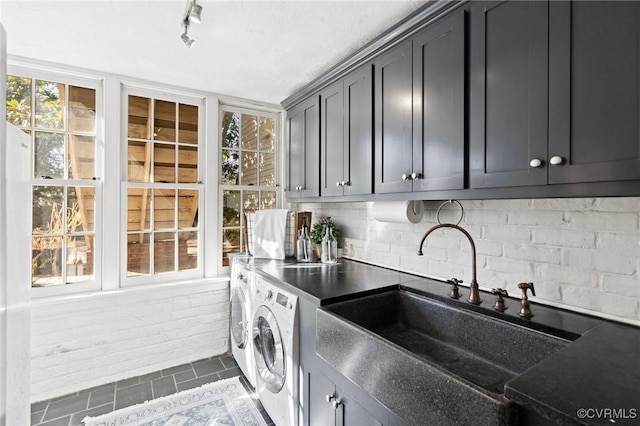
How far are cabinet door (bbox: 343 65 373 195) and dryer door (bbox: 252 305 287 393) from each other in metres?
1.02

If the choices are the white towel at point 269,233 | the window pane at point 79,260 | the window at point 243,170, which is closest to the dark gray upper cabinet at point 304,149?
the white towel at point 269,233

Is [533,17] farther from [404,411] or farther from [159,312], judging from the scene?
[159,312]

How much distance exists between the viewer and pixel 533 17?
112 cm

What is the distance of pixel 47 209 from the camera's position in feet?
7.77

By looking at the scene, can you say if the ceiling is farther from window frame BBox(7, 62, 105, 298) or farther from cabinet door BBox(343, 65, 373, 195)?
cabinet door BBox(343, 65, 373, 195)

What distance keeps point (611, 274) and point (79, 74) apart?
3588 mm

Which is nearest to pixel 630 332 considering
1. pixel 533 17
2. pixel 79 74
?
pixel 533 17

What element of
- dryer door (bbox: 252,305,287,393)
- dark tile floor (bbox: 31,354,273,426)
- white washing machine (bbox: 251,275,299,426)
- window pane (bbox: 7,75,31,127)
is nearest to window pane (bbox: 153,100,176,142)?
window pane (bbox: 7,75,31,127)

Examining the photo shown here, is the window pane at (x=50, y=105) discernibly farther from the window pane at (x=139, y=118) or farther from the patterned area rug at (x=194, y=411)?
the patterned area rug at (x=194, y=411)

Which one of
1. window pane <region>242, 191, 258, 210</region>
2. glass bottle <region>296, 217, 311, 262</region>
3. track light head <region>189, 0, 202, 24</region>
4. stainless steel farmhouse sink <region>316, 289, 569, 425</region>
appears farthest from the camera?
window pane <region>242, 191, 258, 210</region>

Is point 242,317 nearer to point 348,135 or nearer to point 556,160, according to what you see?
point 348,135

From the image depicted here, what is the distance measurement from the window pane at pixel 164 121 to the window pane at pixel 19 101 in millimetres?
854

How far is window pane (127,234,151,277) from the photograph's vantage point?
8.75 ft

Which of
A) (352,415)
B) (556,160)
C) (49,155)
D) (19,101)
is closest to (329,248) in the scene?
(352,415)
